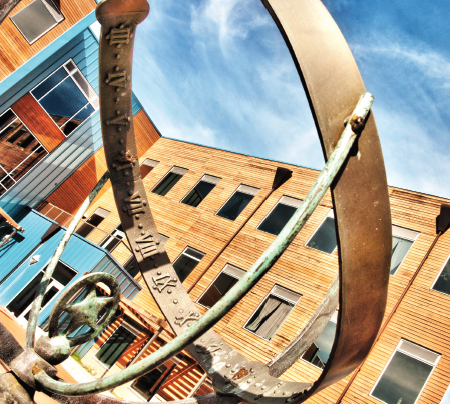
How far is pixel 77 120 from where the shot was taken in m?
17.5

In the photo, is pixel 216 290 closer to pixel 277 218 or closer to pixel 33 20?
pixel 277 218

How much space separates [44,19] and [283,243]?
1816 cm

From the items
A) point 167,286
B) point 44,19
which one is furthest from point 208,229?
point 44,19

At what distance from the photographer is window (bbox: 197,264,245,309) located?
14.9 m

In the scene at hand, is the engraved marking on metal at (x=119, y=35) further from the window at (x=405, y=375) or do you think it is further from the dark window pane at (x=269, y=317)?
the window at (x=405, y=375)

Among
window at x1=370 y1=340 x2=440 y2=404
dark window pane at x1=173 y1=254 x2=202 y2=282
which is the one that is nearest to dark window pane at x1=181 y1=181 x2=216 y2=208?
dark window pane at x1=173 y1=254 x2=202 y2=282

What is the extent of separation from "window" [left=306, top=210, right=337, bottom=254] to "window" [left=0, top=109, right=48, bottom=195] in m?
13.9

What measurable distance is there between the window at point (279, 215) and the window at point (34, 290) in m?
9.07

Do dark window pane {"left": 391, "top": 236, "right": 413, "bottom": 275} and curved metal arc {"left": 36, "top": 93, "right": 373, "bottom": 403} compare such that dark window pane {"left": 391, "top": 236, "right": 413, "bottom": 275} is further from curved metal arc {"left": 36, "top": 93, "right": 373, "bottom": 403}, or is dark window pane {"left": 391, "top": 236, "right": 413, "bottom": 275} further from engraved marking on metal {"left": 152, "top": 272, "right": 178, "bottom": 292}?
curved metal arc {"left": 36, "top": 93, "right": 373, "bottom": 403}

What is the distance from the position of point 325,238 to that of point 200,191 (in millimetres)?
7508

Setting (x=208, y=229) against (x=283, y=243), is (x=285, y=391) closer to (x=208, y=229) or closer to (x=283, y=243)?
(x=283, y=243)

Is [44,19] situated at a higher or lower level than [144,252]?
higher

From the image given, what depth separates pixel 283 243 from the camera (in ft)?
8.45

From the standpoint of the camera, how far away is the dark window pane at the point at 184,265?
15.8 metres
